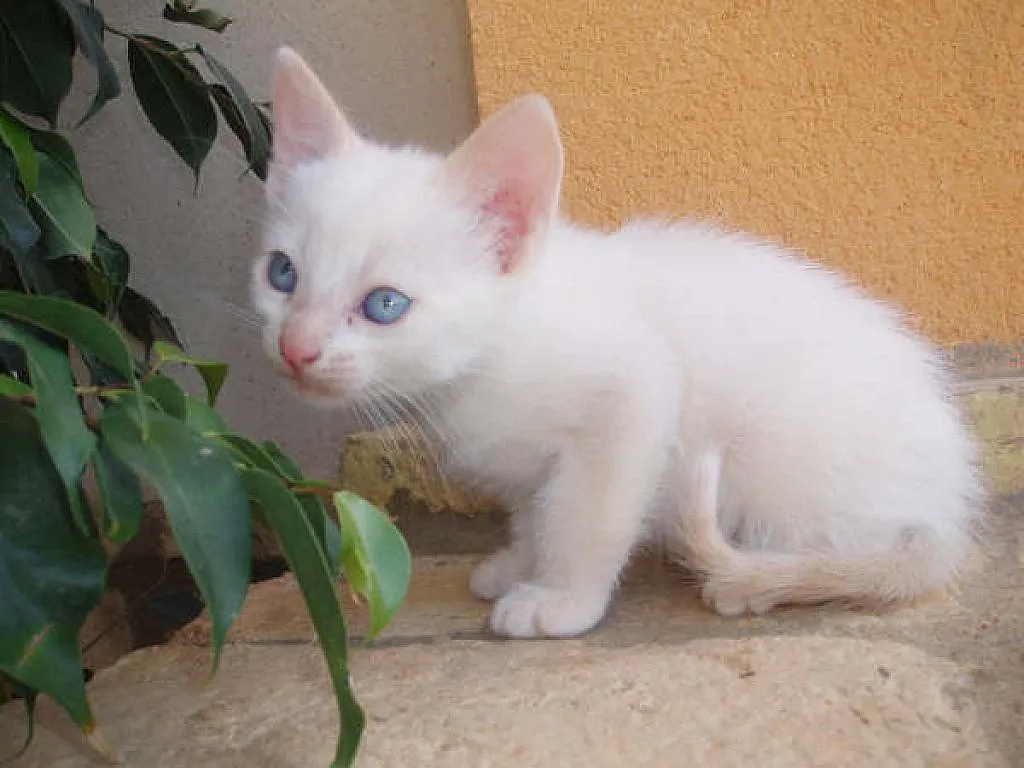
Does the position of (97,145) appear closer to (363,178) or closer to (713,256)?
(363,178)

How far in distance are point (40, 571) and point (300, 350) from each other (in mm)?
430

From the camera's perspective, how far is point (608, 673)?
115 cm

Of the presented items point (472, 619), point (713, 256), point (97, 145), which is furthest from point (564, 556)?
point (97, 145)

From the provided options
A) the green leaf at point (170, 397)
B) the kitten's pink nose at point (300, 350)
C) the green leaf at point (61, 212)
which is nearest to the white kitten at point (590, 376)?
the kitten's pink nose at point (300, 350)

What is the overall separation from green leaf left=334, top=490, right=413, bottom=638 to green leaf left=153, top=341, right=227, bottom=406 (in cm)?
Result: 21

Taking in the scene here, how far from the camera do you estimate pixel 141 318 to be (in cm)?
153

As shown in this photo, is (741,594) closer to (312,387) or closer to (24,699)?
(312,387)

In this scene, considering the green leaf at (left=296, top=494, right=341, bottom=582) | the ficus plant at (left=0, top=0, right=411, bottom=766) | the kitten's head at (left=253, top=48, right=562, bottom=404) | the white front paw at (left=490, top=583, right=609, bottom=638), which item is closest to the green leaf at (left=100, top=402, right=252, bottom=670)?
the ficus plant at (left=0, top=0, right=411, bottom=766)

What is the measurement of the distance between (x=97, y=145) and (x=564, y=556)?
121 centimetres

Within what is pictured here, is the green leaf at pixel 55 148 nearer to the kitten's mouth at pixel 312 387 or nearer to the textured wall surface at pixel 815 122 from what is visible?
the kitten's mouth at pixel 312 387

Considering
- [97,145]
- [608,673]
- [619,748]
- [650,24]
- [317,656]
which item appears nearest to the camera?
[619,748]

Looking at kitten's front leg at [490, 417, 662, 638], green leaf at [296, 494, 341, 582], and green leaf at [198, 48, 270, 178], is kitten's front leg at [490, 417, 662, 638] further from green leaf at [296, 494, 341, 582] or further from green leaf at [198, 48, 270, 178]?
green leaf at [198, 48, 270, 178]

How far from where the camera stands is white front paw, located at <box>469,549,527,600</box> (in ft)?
4.98

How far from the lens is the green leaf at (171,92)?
139cm
